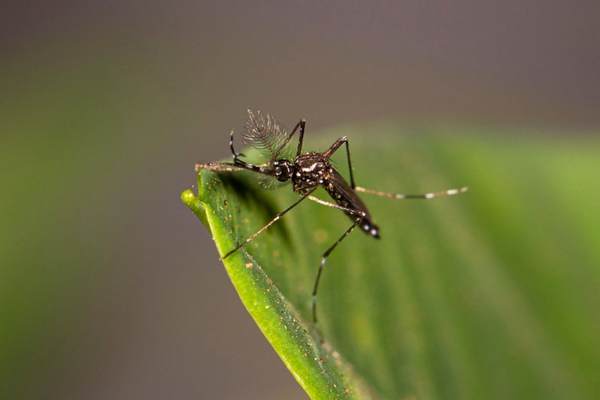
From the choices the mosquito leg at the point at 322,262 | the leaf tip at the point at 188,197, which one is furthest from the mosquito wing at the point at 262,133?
the leaf tip at the point at 188,197

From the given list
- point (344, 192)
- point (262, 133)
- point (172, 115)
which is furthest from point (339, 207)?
point (172, 115)

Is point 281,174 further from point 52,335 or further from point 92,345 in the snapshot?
point 92,345

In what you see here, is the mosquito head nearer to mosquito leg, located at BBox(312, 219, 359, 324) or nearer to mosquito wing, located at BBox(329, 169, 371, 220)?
mosquito wing, located at BBox(329, 169, 371, 220)

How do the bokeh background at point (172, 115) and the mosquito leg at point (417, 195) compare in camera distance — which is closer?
the mosquito leg at point (417, 195)

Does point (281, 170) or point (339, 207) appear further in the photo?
point (339, 207)

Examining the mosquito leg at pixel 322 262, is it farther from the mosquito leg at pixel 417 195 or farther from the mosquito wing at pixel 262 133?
the mosquito wing at pixel 262 133

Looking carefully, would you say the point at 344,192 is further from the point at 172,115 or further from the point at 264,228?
the point at 172,115
